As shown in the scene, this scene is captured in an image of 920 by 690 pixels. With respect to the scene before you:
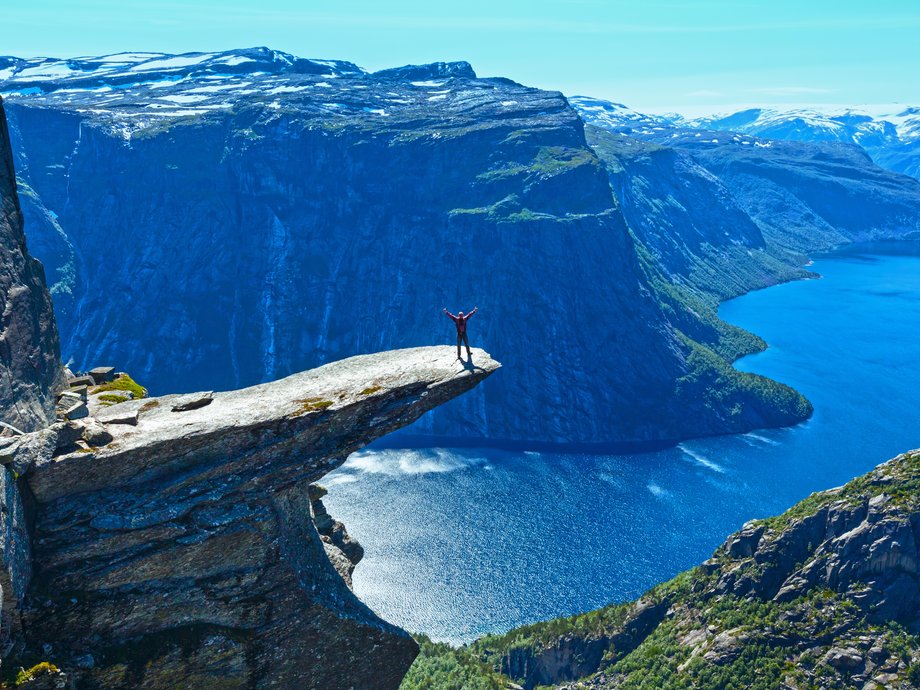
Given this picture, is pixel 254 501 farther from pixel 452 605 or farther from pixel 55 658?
pixel 452 605

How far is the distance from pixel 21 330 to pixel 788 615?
273ft

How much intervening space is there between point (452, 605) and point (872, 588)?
8726 centimetres

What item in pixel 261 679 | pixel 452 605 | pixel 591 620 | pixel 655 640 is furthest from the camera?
pixel 452 605

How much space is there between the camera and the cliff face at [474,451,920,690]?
3081 inches

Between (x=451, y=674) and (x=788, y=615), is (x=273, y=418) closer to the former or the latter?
(x=451, y=674)

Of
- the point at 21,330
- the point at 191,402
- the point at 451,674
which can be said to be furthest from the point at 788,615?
the point at 21,330

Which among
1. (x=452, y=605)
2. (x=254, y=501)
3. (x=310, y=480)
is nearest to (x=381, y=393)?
(x=310, y=480)

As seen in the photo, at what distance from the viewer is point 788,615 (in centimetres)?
8438

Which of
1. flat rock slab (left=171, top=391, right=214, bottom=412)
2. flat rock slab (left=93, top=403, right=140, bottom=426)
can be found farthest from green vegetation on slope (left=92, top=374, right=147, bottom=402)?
flat rock slab (left=171, top=391, right=214, bottom=412)

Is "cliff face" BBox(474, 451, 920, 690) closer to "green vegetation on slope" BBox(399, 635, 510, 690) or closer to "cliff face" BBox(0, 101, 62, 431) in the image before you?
"green vegetation on slope" BBox(399, 635, 510, 690)

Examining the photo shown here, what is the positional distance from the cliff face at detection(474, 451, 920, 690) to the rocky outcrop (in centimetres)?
6392

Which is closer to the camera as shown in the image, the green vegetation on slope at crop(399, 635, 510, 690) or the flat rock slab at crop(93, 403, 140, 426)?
the flat rock slab at crop(93, 403, 140, 426)

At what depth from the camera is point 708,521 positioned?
19338 centimetres

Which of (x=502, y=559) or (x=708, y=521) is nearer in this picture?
(x=502, y=559)
